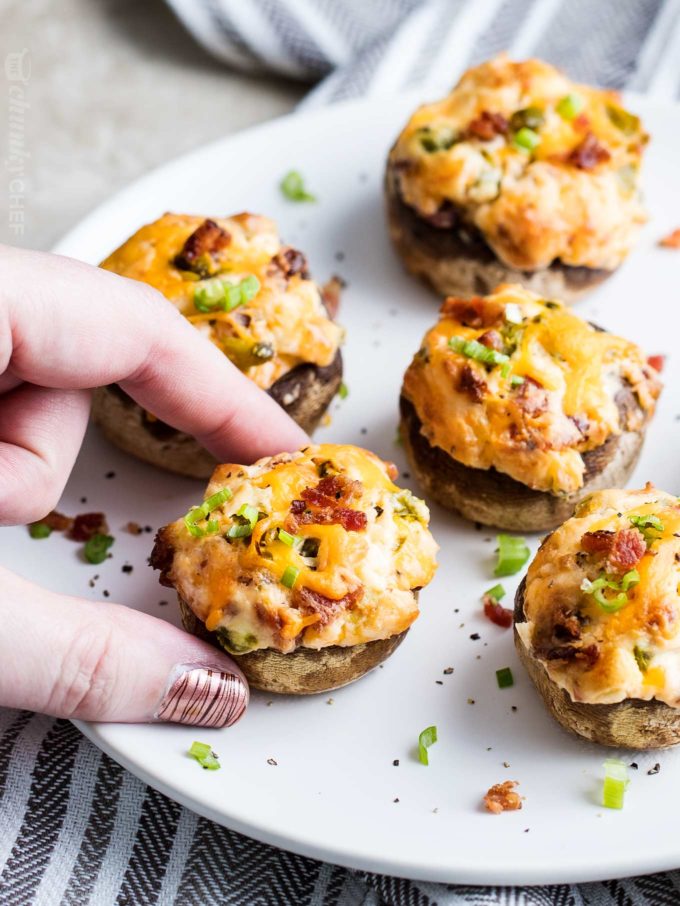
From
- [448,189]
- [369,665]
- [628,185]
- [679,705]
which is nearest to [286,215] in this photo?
[448,189]

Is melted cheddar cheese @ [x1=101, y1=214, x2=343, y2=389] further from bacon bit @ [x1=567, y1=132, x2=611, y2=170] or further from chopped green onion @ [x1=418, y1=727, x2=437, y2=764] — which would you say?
chopped green onion @ [x1=418, y1=727, x2=437, y2=764]

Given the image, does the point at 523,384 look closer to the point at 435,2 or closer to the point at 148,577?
the point at 148,577

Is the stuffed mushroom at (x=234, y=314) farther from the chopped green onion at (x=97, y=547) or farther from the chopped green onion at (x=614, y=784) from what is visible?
the chopped green onion at (x=614, y=784)

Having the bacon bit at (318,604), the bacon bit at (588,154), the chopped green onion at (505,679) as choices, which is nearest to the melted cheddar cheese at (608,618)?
the chopped green onion at (505,679)

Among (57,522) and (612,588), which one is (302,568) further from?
(57,522)

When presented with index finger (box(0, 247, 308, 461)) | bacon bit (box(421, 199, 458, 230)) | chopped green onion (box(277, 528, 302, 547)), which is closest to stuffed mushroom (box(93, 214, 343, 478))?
index finger (box(0, 247, 308, 461))

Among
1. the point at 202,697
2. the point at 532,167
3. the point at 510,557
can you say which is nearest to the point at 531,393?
the point at 510,557
